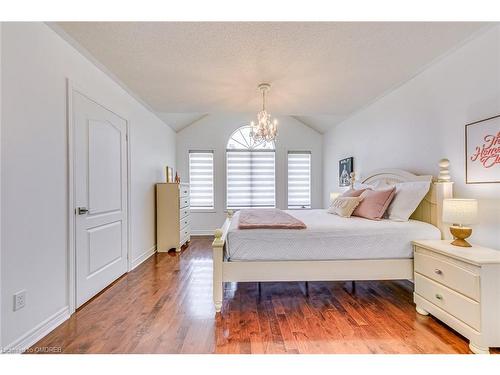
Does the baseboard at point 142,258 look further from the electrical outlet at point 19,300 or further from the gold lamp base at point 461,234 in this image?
the gold lamp base at point 461,234

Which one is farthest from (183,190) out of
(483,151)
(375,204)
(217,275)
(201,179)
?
(483,151)

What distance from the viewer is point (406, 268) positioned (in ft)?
6.93

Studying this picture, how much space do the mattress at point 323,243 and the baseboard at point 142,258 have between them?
189 cm

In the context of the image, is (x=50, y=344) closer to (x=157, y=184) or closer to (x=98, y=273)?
(x=98, y=273)

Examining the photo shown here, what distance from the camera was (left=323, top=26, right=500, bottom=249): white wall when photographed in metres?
1.89

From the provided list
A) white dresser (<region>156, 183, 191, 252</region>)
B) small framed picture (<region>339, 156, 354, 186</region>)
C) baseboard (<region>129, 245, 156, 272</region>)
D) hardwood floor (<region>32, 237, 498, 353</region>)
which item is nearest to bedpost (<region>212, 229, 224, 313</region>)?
hardwood floor (<region>32, 237, 498, 353</region>)

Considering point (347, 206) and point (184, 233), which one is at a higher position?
point (347, 206)

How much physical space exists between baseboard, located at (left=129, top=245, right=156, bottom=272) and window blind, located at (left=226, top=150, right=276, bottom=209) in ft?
6.80

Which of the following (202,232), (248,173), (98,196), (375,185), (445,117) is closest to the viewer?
(445,117)

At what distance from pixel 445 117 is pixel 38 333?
402 cm

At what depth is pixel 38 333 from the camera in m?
1.68

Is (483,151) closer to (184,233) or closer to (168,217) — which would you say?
(168,217)

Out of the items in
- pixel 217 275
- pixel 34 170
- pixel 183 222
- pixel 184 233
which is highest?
pixel 34 170
